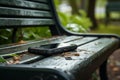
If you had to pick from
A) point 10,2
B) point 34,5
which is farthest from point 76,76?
point 34,5

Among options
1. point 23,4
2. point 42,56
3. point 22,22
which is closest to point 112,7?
point 23,4

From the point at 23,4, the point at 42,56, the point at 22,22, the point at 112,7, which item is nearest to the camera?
the point at 42,56

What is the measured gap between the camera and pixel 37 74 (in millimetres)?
1054

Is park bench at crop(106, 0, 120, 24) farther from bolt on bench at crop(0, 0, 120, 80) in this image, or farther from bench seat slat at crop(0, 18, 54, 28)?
bench seat slat at crop(0, 18, 54, 28)

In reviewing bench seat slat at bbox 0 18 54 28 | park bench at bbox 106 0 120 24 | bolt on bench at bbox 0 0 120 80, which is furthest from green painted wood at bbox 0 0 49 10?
park bench at bbox 106 0 120 24

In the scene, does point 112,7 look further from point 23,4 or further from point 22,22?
point 22,22

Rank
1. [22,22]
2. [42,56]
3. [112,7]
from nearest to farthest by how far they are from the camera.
Result: [42,56]
[22,22]
[112,7]

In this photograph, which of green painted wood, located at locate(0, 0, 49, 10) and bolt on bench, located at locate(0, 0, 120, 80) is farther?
green painted wood, located at locate(0, 0, 49, 10)

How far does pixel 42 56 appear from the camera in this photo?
1.49m

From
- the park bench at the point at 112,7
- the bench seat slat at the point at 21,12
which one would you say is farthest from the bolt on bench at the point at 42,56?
the park bench at the point at 112,7

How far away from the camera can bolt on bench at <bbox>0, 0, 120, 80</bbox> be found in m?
1.07

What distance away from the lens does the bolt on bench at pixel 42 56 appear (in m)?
1.07

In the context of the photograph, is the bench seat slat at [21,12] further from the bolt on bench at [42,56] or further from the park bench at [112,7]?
the park bench at [112,7]

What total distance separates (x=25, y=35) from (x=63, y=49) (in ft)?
4.26
